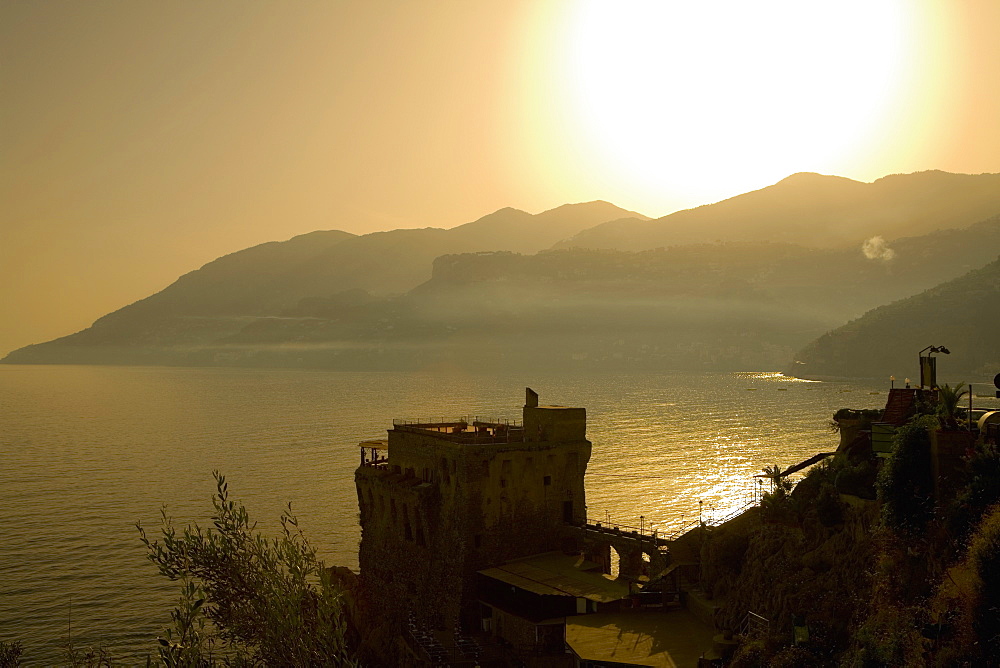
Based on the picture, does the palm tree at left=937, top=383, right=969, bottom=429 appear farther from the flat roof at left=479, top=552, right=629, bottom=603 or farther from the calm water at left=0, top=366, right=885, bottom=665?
the calm water at left=0, top=366, right=885, bottom=665

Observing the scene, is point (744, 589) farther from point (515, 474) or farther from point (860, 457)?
point (515, 474)

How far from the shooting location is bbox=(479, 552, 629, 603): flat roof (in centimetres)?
4406

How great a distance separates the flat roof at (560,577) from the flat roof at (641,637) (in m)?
2.08

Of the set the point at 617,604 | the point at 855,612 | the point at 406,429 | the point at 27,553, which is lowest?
the point at 27,553

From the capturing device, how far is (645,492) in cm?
9981

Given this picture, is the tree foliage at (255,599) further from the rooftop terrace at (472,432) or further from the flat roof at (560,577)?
the rooftop terrace at (472,432)

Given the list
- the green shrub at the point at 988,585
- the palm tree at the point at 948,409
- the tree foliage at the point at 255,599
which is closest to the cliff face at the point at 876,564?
the green shrub at the point at 988,585

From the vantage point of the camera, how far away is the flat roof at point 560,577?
4406 centimetres

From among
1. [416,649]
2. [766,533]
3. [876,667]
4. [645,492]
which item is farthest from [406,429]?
[645,492]

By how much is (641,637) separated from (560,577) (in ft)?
33.4

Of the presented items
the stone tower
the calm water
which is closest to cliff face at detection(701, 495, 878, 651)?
the stone tower

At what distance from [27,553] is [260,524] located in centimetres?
2061

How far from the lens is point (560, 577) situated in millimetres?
47250

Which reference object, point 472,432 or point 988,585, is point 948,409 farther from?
point 472,432
